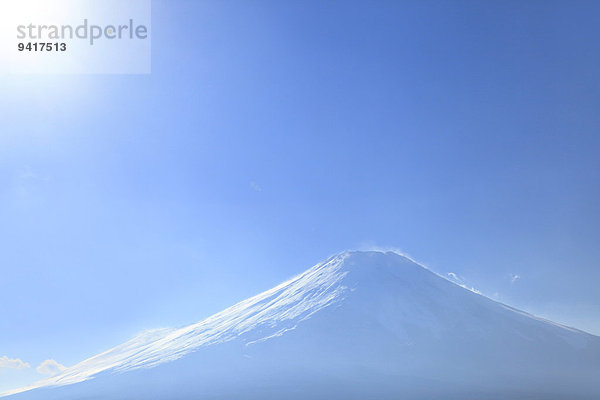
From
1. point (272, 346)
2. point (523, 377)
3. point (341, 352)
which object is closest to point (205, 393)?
point (272, 346)

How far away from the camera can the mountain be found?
104750 millimetres

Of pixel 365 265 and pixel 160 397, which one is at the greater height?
pixel 365 265

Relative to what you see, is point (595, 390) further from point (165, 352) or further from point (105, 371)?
point (105, 371)

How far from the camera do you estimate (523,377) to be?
110m

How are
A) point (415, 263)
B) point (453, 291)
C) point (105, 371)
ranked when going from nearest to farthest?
point (105, 371) < point (453, 291) < point (415, 263)

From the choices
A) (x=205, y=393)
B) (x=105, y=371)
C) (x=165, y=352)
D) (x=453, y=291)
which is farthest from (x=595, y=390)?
(x=105, y=371)

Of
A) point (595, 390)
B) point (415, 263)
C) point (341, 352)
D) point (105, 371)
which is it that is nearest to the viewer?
point (595, 390)

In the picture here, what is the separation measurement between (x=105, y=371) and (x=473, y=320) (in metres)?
96.1

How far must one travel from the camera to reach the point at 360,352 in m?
118

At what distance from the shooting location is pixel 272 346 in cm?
12175

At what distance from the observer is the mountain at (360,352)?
104750 mm

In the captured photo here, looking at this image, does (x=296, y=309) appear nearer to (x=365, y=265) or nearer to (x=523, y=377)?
(x=365, y=265)

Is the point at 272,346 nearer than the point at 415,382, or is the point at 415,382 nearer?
the point at 415,382

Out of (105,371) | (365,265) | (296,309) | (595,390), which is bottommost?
(595,390)
